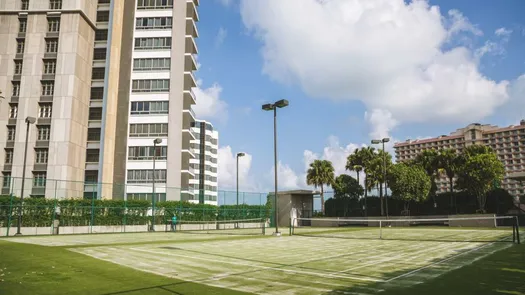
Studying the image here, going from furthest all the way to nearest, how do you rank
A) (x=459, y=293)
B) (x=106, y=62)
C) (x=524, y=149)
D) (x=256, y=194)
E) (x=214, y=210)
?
(x=524, y=149)
(x=106, y=62)
(x=256, y=194)
(x=214, y=210)
(x=459, y=293)

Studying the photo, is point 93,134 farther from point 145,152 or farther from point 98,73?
point 98,73

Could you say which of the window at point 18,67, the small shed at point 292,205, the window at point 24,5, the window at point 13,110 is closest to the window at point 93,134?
the window at point 13,110

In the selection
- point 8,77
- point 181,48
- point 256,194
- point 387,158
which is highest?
point 181,48

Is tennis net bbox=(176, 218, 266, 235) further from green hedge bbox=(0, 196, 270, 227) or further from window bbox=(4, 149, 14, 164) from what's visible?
window bbox=(4, 149, 14, 164)

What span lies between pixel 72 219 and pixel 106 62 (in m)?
33.0

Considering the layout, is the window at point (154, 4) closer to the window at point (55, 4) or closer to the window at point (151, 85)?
the window at point (55, 4)

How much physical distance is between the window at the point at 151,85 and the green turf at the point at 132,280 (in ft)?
163

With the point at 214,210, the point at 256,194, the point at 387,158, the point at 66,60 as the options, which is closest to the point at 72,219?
the point at 214,210

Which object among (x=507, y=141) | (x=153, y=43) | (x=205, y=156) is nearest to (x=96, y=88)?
(x=153, y=43)

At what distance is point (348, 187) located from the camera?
6506 centimetres

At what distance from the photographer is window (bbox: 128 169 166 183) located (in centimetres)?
5650

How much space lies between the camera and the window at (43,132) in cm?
5488

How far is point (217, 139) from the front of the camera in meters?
164

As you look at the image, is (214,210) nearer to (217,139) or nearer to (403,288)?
(403,288)
